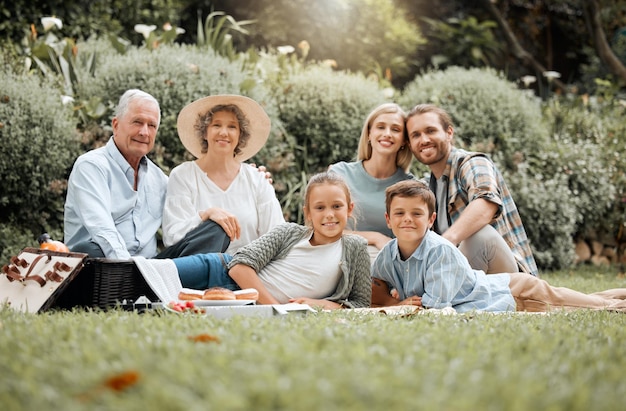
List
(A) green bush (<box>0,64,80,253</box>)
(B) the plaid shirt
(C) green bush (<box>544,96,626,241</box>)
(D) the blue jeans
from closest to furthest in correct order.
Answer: (D) the blue jeans, (B) the plaid shirt, (A) green bush (<box>0,64,80,253</box>), (C) green bush (<box>544,96,626,241</box>)

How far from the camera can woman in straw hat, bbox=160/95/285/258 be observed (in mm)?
4070

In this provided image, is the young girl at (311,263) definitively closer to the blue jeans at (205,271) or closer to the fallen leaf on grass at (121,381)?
the blue jeans at (205,271)

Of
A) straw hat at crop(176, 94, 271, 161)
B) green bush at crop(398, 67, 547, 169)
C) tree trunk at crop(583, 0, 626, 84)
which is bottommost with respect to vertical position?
straw hat at crop(176, 94, 271, 161)

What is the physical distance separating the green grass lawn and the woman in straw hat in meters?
A: 1.32

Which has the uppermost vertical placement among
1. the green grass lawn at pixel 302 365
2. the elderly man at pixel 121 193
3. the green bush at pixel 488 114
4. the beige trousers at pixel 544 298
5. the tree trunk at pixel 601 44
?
the tree trunk at pixel 601 44

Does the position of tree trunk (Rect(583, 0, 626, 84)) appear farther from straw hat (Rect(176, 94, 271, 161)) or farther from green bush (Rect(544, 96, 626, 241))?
straw hat (Rect(176, 94, 271, 161))

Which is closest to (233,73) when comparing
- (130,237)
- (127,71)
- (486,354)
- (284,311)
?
(127,71)

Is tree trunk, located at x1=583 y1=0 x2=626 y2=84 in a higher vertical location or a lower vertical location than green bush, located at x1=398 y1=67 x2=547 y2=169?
higher

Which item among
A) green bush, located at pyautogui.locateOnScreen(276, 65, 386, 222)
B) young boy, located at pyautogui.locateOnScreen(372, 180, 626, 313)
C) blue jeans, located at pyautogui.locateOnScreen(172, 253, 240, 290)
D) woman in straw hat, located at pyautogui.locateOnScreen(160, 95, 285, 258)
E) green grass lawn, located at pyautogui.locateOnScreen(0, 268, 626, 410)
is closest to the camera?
green grass lawn, located at pyautogui.locateOnScreen(0, 268, 626, 410)

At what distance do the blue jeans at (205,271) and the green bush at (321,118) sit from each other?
314 cm

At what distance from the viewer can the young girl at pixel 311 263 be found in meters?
3.85

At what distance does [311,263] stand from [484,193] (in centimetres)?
119

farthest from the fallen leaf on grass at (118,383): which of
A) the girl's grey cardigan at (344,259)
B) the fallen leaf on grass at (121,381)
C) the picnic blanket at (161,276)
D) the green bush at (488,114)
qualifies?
the green bush at (488,114)

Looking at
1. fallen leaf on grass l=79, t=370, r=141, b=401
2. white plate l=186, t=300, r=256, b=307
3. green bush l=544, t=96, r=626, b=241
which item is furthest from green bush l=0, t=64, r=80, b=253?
green bush l=544, t=96, r=626, b=241
